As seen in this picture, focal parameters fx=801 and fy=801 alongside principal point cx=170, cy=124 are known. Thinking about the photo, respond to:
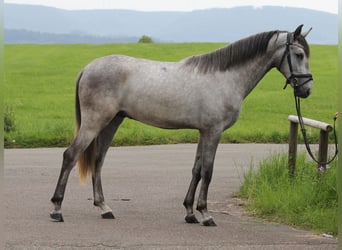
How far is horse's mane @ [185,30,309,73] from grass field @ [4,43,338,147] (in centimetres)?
867

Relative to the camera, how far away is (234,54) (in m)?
8.69

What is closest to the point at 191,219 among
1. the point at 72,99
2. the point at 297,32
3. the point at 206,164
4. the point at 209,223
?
the point at 209,223

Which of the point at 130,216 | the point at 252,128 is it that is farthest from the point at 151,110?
the point at 252,128

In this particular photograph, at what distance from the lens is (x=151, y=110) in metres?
8.59

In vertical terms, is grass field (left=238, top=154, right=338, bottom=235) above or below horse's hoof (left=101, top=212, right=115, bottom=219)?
above

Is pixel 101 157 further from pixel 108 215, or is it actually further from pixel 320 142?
pixel 320 142

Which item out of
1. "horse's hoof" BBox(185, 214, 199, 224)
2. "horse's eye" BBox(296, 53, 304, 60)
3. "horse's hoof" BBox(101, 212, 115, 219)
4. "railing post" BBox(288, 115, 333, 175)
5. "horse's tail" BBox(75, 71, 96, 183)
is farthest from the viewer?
"railing post" BBox(288, 115, 333, 175)

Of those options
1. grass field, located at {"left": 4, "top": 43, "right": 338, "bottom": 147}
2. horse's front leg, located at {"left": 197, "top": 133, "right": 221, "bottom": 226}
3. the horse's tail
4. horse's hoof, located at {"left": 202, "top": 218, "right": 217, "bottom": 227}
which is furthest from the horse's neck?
grass field, located at {"left": 4, "top": 43, "right": 338, "bottom": 147}

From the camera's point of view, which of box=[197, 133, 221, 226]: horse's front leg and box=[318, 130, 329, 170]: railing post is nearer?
box=[197, 133, 221, 226]: horse's front leg

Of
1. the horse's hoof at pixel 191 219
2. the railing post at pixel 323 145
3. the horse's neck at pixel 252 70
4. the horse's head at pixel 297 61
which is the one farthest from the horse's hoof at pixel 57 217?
the railing post at pixel 323 145

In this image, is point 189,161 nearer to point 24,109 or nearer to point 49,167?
point 49,167

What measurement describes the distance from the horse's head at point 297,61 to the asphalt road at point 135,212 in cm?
150

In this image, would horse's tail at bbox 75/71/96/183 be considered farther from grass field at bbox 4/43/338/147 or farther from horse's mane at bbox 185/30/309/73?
grass field at bbox 4/43/338/147

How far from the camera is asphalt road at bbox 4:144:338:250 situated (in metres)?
7.42
